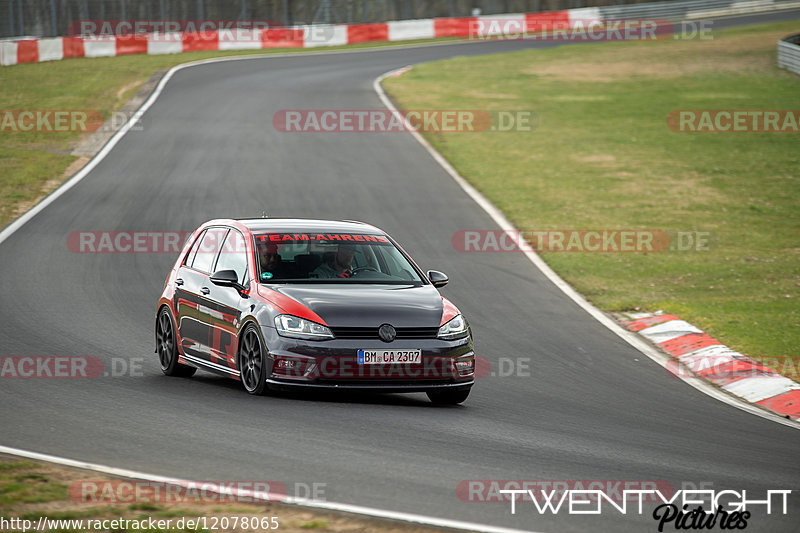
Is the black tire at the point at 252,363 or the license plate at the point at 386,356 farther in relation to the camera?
the black tire at the point at 252,363

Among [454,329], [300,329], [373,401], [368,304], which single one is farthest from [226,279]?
[454,329]

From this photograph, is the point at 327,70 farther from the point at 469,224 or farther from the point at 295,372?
the point at 295,372

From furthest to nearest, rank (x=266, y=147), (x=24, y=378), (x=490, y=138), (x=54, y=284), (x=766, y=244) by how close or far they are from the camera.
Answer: (x=490, y=138) → (x=266, y=147) → (x=766, y=244) → (x=54, y=284) → (x=24, y=378)

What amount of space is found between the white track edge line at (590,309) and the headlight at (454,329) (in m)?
2.86

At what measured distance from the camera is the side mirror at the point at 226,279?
33.1ft

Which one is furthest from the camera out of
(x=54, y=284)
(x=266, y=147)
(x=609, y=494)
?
(x=266, y=147)

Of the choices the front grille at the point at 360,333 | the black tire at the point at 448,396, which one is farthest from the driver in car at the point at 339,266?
the black tire at the point at 448,396

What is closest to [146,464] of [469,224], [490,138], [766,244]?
[469,224]

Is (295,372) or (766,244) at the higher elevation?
(295,372)

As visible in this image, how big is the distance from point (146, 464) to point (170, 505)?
3.06 ft

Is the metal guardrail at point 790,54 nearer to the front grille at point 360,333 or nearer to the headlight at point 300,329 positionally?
the front grille at point 360,333

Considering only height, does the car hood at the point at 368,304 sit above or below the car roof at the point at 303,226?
below

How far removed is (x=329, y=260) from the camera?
10.5m

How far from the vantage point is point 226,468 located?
711 centimetres
